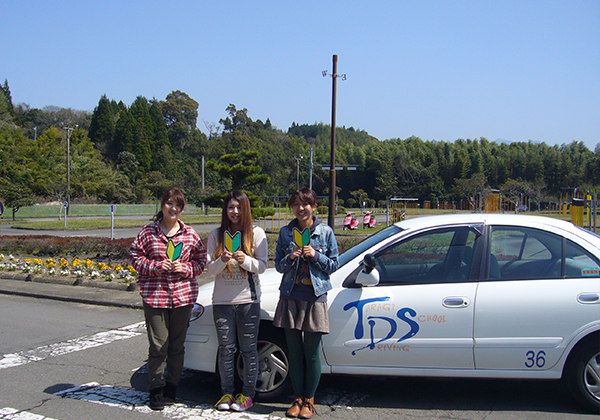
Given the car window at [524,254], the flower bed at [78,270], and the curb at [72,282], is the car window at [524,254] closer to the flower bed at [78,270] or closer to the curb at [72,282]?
the curb at [72,282]

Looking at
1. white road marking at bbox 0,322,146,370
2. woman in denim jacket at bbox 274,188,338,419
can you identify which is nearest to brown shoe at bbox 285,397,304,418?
woman in denim jacket at bbox 274,188,338,419

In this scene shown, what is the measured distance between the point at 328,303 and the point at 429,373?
1.02m

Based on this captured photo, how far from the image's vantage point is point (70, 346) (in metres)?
6.35

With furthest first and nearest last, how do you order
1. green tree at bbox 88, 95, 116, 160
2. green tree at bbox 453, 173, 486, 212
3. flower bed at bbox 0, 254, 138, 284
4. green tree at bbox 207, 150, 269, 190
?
green tree at bbox 88, 95, 116, 160, green tree at bbox 453, 173, 486, 212, green tree at bbox 207, 150, 269, 190, flower bed at bbox 0, 254, 138, 284

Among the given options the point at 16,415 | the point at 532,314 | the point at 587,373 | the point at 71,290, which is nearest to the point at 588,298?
the point at 532,314

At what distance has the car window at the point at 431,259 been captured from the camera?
4.30 m

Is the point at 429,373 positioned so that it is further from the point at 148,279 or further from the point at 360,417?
the point at 148,279

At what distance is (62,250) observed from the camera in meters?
16.5

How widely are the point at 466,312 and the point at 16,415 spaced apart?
383 centimetres

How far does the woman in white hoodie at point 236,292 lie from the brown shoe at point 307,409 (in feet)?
1.52

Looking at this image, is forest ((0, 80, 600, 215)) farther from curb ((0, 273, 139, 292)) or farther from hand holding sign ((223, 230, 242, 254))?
hand holding sign ((223, 230, 242, 254))

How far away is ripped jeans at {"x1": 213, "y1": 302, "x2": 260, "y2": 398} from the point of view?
413 centimetres

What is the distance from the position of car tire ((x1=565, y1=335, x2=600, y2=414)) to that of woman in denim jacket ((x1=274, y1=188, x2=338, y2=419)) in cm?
205

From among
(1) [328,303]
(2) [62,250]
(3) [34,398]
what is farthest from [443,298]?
(2) [62,250]
